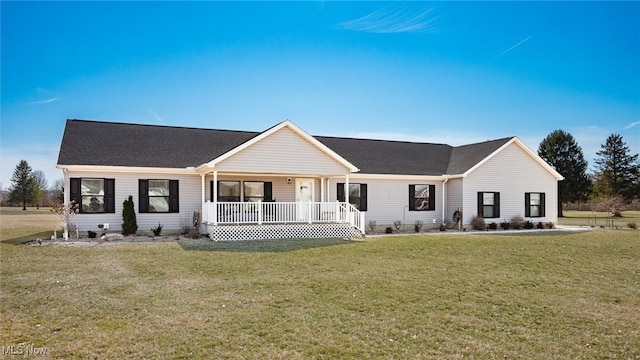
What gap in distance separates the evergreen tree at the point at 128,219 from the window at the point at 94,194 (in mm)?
858

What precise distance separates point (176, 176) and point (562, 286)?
1605cm

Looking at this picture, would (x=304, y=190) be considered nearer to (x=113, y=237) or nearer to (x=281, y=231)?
(x=281, y=231)

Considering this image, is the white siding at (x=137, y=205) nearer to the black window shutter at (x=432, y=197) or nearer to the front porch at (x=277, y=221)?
the front porch at (x=277, y=221)

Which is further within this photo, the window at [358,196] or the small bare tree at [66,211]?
the window at [358,196]

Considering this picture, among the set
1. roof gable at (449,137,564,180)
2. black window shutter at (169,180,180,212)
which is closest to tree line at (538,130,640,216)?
roof gable at (449,137,564,180)

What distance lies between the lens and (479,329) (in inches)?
271

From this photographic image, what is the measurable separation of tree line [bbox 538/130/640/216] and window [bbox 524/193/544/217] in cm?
1823

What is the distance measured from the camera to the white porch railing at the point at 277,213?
61.6ft

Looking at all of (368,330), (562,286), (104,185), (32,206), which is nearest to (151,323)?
(368,330)

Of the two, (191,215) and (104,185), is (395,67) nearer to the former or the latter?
(191,215)

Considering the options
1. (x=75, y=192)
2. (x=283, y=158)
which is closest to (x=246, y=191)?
(x=283, y=158)

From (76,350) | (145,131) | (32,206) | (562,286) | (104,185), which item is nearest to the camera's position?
(76,350)

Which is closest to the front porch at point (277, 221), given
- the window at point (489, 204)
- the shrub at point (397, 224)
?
the shrub at point (397, 224)

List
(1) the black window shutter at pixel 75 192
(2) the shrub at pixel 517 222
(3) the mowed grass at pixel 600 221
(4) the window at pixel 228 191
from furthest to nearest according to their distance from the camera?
(3) the mowed grass at pixel 600 221
(2) the shrub at pixel 517 222
(4) the window at pixel 228 191
(1) the black window shutter at pixel 75 192
